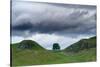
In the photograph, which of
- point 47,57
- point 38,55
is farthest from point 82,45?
point 38,55

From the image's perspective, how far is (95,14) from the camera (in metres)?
2.56

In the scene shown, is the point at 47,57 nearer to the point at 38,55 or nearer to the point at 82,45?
the point at 38,55

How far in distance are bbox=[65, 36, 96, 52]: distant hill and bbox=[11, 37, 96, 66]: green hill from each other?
30 millimetres

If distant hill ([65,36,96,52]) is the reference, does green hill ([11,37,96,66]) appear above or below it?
below

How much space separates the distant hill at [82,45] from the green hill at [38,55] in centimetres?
3

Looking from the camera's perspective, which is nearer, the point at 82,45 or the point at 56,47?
the point at 56,47

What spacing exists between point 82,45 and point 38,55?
1.97 ft

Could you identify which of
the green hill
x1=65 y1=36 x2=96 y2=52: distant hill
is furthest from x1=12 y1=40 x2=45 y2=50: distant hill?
x1=65 y1=36 x2=96 y2=52: distant hill

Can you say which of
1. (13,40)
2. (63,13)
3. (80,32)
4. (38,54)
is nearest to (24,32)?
(13,40)

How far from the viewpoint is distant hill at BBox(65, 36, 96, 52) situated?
2.44 m

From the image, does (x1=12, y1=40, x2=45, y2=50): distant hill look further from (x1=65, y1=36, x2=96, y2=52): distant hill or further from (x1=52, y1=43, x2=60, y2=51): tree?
(x1=65, y1=36, x2=96, y2=52): distant hill

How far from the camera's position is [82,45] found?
2.49 meters

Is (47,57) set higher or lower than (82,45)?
lower

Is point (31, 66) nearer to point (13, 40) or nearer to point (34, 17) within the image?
point (13, 40)
